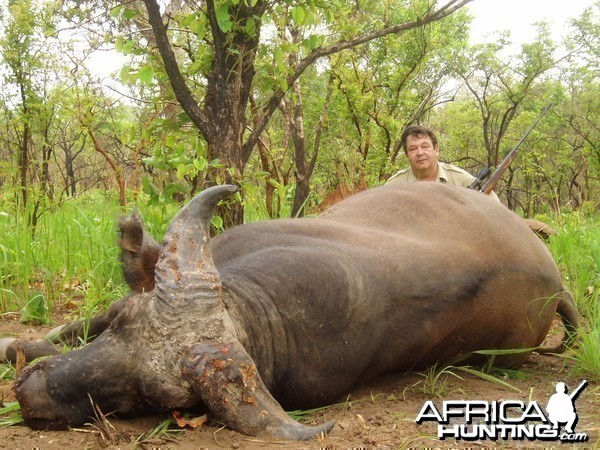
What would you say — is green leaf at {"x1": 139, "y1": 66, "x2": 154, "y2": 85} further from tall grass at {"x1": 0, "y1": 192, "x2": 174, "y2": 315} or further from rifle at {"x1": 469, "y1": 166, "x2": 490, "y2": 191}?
rifle at {"x1": 469, "y1": 166, "x2": 490, "y2": 191}

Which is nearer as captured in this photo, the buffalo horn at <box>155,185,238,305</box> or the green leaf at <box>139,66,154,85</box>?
the buffalo horn at <box>155,185,238,305</box>

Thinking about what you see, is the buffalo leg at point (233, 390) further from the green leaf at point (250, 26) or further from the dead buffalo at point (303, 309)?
the green leaf at point (250, 26)

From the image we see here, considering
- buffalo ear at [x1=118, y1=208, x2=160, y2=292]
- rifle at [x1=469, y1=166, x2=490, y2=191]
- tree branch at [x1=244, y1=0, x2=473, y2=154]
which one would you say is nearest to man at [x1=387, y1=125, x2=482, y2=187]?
rifle at [x1=469, y1=166, x2=490, y2=191]

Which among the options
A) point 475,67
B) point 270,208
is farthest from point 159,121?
point 475,67

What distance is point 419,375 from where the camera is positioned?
9.71 ft

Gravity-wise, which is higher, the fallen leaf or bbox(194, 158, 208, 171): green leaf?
bbox(194, 158, 208, 171): green leaf

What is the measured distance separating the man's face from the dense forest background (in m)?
0.74

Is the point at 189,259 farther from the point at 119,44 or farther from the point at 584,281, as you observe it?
the point at 584,281

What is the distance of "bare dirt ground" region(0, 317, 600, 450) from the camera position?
196 centimetres

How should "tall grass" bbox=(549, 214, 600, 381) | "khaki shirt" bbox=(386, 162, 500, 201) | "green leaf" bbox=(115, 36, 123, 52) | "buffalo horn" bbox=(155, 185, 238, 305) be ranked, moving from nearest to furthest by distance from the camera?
"buffalo horn" bbox=(155, 185, 238, 305) → "tall grass" bbox=(549, 214, 600, 381) → "green leaf" bbox=(115, 36, 123, 52) → "khaki shirt" bbox=(386, 162, 500, 201)

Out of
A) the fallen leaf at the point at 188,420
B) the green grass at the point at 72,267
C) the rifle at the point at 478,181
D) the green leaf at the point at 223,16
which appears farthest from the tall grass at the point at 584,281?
the green leaf at the point at 223,16

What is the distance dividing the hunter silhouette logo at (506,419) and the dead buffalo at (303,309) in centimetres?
34

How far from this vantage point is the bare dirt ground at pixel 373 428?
6.42 ft

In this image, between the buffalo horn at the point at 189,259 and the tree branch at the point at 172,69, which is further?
the tree branch at the point at 172,69
